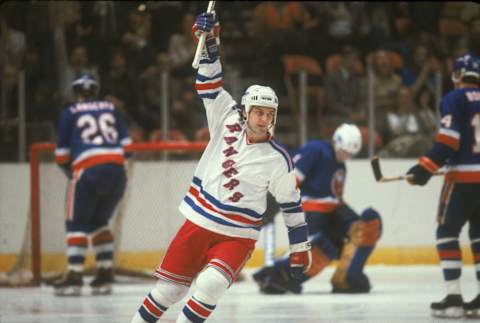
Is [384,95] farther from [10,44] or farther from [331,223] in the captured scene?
[10,44]

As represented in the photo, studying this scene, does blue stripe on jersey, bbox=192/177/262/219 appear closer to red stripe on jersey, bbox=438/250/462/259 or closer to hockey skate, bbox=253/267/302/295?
red stripe on jersey, bbox=438/250/462/259

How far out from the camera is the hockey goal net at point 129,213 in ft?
29.9

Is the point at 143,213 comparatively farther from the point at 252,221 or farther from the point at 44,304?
the point at 252,221

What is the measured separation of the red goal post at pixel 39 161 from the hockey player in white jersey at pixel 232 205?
11.0 feet

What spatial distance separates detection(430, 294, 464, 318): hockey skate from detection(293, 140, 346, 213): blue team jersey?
5.70 ft

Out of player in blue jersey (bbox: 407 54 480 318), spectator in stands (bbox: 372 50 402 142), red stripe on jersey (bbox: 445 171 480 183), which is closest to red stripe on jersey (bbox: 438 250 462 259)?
player in blue jersey (bbox: 407 54 480 318)

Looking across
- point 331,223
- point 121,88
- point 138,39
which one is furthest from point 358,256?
point 138,39

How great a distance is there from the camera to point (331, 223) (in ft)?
28.3

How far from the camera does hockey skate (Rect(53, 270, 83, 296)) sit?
27.2 ft

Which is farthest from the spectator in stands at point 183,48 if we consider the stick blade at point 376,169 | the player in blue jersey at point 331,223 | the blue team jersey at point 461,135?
the blue team jersey at point 461,135

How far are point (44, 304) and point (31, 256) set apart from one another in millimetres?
1446

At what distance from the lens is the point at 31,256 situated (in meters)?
9.06

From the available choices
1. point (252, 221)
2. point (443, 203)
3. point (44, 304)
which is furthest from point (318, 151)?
point (252, 221)

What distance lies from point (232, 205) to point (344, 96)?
17.4 feet
